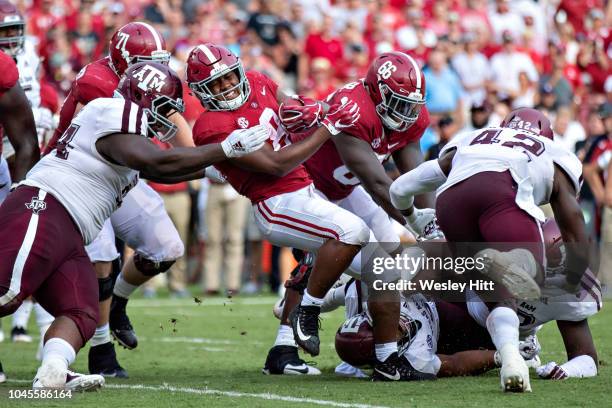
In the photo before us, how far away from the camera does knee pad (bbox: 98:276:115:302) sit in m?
7.00

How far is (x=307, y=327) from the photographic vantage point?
6465 millimetres

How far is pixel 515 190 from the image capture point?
6.03m

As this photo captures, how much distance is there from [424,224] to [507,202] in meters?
0.86

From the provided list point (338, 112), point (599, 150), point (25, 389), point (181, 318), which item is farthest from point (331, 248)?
point (599, 150)

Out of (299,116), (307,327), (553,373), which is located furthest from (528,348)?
(299,116)

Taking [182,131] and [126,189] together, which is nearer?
[126,189]

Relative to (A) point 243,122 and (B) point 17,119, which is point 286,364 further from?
(B) point 17,119

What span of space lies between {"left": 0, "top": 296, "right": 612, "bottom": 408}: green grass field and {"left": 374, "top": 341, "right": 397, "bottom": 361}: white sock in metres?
0.18

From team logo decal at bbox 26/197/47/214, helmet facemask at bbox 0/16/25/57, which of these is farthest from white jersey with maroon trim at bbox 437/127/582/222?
helmet facemask at bbox 0/16/25/57

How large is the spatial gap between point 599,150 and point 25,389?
7633 mm

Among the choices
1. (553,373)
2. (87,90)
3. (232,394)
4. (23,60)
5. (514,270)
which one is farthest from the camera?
(23,60)

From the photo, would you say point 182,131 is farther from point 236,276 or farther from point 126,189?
point 236,276

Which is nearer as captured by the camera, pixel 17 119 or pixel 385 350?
pixel 385 350

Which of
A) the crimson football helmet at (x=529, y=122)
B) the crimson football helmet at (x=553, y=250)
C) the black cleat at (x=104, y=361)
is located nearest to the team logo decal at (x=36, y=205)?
the black cleat at (x=104, y=361)
